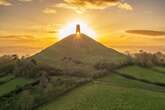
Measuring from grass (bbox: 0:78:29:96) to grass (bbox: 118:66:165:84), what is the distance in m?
36.9

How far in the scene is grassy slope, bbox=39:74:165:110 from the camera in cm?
7138

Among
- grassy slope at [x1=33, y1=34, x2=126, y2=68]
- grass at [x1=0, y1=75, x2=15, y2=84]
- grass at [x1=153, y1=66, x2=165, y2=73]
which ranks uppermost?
grassy slope at [x1=33, y1=34, x2=126, y2=68]

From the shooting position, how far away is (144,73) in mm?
120375

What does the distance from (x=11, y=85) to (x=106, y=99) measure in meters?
46.3

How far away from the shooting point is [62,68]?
11938 centimetres

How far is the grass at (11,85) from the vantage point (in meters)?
104

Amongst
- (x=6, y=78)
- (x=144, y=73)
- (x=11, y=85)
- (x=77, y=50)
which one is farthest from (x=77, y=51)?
(x=11, y=85)

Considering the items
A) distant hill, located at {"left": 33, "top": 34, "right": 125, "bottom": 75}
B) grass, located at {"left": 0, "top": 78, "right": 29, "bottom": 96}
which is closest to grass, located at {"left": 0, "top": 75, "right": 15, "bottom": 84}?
grass, located at {"left": 0, "top": 78, "right": 29, "bottom": 96}

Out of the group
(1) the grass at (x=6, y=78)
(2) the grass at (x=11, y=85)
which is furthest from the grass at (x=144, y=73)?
(1) the grass at (x=6, y=78)

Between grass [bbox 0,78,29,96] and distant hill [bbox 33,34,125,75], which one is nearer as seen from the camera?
grass [bbox 0,78,29,96]

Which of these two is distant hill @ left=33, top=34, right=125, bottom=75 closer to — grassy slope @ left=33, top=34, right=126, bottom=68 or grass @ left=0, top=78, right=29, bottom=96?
grassy slope @ left=33, top=34, right=126, bottom=68

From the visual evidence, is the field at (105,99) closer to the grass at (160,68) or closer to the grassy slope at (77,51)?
the grass at (160,68)

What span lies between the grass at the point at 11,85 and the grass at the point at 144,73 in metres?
36.9

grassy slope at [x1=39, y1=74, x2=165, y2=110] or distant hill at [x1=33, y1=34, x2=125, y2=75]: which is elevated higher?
distant hill at [x1=33, y1=34, x2=125, y2=75]
